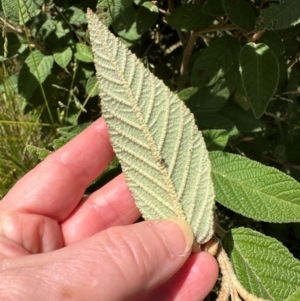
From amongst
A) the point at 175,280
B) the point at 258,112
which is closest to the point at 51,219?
the point at 175,280

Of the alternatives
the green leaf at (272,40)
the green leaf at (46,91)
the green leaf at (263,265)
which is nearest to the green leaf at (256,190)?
the green leaf at (263,265)

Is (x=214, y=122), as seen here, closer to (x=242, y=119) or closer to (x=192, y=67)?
(x=242, y=119)

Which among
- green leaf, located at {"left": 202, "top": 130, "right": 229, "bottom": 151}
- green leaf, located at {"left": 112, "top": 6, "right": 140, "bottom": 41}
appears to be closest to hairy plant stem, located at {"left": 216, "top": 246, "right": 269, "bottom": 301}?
green leaf, located at {"left": 202, "top": 130, "right": 229, "bottom": 151}

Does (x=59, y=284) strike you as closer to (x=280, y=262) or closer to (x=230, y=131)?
(x=280, y=262)

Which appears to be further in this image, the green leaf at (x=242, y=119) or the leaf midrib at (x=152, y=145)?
the green leaf at (x=242, y=119)

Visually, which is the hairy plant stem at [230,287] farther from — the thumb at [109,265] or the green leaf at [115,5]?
the green leaf at [115,5]

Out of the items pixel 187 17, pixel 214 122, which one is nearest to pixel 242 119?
pixel 214 122
